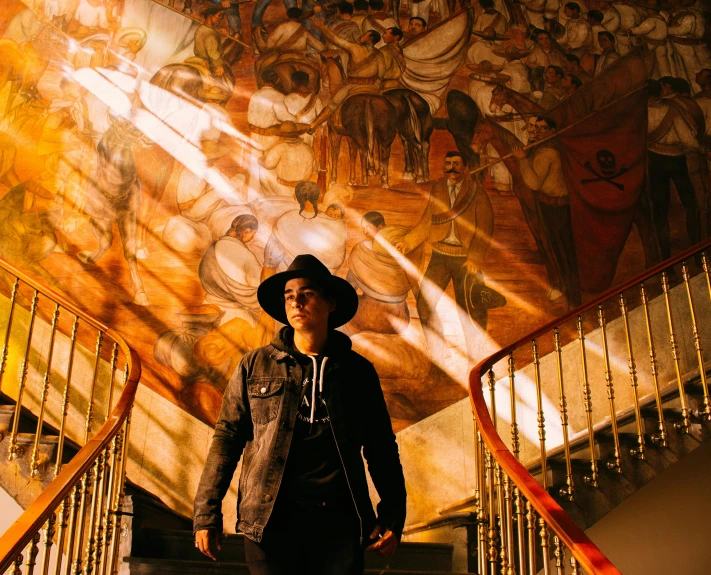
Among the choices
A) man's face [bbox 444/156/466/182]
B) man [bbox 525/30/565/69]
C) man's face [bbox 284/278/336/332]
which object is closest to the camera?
man's face [bbox 284/278/336/332]

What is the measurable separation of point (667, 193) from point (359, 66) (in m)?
2.89

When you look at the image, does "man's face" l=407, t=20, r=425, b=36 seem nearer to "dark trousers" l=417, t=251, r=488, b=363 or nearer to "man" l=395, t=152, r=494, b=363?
"man" l=395, t=152, r=494, b=363

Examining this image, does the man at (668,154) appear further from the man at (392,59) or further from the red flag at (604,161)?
the man at (392,59)

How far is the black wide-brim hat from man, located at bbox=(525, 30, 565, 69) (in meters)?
5.18

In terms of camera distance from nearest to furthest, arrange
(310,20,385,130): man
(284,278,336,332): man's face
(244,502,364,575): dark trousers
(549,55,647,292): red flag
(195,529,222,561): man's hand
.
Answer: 1. (244,502,364,575): dark trousers
2. (195,529,222,561): man's hand
3. (284,278,336,332): man's face
4. (549,55,647,292): red flag
5. (310,20,385,130): man

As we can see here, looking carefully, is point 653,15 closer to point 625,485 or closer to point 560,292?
point 560,292

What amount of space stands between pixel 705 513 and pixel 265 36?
5.21 m

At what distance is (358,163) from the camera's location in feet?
22.2

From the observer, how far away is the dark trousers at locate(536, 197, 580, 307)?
6.56 meters

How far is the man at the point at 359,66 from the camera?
6.93 m

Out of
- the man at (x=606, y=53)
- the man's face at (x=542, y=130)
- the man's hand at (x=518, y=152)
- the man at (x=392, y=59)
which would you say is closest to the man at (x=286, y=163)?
the man at (x=392, y=59)

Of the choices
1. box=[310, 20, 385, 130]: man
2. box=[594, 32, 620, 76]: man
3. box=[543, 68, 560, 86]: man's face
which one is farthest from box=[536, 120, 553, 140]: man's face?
box=[310, 20, 385, 130]: man

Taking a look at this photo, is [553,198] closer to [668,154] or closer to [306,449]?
[668,154]

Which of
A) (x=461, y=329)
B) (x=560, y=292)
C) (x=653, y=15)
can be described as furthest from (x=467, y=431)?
(x=653, y=15)
